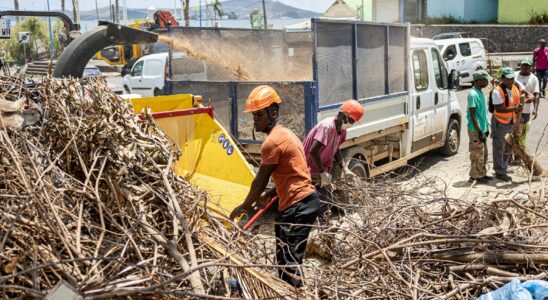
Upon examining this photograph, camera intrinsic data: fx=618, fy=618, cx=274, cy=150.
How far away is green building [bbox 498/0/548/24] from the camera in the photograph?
31.5 m

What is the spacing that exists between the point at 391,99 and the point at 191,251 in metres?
6.15

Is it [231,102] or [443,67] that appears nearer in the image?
[231,102]

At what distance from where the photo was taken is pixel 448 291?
Answer: 13.7ft

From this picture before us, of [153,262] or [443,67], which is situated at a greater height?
[443,67]

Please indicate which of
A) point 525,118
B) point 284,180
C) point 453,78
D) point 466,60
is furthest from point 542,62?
point 284,180

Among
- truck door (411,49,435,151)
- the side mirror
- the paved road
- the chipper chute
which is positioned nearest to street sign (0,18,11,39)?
the chipper chute

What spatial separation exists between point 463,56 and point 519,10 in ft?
39.3

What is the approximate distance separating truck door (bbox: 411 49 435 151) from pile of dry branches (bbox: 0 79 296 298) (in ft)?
20.1

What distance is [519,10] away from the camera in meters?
32.2

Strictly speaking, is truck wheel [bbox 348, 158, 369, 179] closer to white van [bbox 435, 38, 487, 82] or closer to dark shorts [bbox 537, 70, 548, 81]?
dark shorts [bbox 537, 70, 548, 81]

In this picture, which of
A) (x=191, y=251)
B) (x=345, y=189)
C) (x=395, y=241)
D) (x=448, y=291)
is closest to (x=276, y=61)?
(x=345, y=189)

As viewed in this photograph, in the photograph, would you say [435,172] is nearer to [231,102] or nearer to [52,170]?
[231,102]

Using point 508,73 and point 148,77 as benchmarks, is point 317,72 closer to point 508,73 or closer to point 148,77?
point 508,73

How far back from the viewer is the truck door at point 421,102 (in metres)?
9.64
